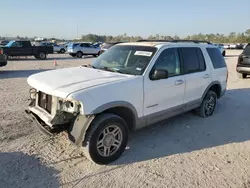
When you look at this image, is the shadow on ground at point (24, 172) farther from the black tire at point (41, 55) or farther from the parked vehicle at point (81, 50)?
the parked vehicle at point (81, 50)

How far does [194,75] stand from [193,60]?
1.12ft

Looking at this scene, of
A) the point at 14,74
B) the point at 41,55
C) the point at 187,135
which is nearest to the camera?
the point at 187,135

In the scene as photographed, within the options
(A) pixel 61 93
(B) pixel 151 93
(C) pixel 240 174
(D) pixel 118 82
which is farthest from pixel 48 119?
(C) pixel 240 174

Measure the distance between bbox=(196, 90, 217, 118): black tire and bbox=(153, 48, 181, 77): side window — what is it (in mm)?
1520

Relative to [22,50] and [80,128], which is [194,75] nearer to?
[80,128]

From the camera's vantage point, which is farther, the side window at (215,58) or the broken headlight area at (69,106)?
the side window at (215,58)

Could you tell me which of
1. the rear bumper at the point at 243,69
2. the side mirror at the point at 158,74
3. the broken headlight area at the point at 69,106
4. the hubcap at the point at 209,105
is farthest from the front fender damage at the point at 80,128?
the rear bumper at the point at 243,69

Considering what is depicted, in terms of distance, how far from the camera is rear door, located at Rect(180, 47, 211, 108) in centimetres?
525

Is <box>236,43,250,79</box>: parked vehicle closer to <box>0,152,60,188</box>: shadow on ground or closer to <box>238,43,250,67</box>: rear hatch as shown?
<box>238,43,250,67</box>: rear hatch

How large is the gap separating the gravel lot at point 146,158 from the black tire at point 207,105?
0.34 metres

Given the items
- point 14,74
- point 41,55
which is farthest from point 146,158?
point 41,55

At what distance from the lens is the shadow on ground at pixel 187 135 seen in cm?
430

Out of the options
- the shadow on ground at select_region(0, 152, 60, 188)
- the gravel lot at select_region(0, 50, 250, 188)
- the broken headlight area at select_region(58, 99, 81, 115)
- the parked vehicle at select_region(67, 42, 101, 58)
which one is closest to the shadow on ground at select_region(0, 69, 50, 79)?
the gravel lot at select_region(0, 50, 250, 188)

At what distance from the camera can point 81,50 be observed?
90.7ft
